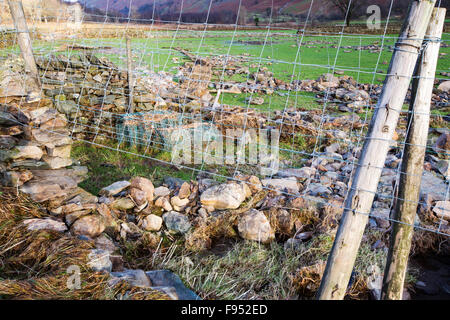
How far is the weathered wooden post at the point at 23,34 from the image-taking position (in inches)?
216

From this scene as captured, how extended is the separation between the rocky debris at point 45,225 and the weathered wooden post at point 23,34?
3.69 meters

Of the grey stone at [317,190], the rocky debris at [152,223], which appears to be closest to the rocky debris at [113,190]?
the rocky debris at [152,223]

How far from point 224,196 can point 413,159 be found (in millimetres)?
2353

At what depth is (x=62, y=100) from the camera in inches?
257

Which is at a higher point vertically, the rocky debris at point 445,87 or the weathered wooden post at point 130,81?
the rocky debris at point 445,87

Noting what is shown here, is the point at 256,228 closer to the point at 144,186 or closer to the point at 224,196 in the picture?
the point at 224,196

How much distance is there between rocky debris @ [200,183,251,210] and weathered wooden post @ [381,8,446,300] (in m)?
2.07

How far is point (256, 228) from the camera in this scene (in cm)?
388

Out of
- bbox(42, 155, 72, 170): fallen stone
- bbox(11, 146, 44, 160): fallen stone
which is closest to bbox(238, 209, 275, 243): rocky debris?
bbox(42, 155, 72, 170): fallen stone

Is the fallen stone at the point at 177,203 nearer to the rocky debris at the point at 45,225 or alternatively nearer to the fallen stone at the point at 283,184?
the fallen stone at the point at 283,184
